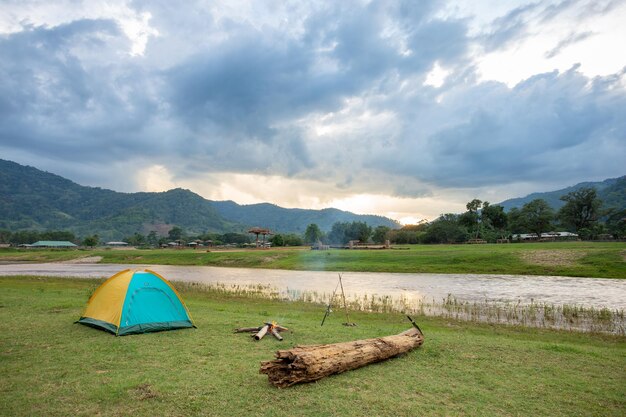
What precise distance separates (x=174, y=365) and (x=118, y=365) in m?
1.42

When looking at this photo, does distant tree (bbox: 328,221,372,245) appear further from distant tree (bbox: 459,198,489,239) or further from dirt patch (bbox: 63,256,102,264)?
dirt patch (bbox: 63,256,102,264)

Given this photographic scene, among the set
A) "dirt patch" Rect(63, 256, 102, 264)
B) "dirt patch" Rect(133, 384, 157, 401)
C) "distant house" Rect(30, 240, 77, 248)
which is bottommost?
"dirt patch" Rect(63, 256, 102, 264)

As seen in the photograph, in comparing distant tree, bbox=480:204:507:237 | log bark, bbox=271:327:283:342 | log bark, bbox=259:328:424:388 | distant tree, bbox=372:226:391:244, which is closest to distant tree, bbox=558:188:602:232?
distant tree, bbox=480:204:507:237

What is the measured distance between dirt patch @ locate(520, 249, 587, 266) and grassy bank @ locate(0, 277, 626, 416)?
31860 millimetres

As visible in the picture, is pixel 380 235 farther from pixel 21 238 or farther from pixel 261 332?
pixel 21 238

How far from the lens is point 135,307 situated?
43.1 feet

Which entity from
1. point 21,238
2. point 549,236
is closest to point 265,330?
A: point 549,236

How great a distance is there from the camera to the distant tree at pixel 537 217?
377ft

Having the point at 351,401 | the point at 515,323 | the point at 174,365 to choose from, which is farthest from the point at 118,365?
the point at 515,323

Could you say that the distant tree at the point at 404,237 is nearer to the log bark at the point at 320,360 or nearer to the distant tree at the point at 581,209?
the distant tree at the point at 581,209

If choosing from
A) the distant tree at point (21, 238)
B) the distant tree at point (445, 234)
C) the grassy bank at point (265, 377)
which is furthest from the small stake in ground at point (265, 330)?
the distant tree at point (21, 238)

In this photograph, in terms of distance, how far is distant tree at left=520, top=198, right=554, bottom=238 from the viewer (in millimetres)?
114938

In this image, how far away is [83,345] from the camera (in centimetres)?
1126

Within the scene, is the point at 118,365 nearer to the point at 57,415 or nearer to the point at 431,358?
the point at 57,415
